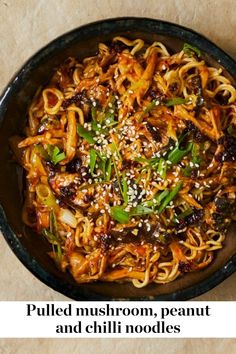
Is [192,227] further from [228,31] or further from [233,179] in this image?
[228,31]

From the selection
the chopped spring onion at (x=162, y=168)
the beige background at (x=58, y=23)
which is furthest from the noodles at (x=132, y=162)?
the beige background at (x=58, y=23)

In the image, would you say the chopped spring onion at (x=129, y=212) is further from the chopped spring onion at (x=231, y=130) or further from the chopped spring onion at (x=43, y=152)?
the chopped spring onion at (x=231, y=130)

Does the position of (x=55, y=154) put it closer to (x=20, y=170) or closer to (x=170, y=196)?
(x=20, y=170)

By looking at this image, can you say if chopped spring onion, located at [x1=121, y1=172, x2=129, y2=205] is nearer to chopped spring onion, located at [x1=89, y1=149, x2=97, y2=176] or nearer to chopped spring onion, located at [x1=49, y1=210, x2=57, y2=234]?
chopped spring onion, located at [x1=89, y1=149, x2=97, y2=176]

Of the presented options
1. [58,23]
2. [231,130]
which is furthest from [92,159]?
[58,23]

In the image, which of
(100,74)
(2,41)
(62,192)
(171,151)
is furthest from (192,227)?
(2,41)
